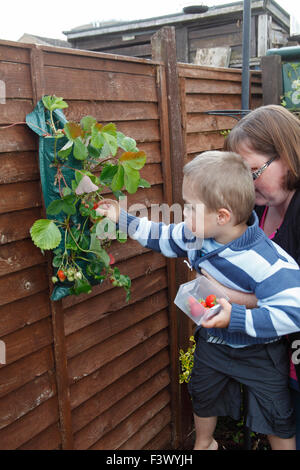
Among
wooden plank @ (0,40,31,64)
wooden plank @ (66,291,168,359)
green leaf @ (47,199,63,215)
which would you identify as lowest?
wooden plank @ (66,291,168,359)

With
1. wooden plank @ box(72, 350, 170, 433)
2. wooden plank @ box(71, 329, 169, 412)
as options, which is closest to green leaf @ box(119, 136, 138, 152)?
wooden plank @ box(71, 329, 169, 412)

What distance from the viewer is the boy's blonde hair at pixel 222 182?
1559 mm

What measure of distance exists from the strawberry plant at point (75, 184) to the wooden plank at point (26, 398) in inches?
14.9

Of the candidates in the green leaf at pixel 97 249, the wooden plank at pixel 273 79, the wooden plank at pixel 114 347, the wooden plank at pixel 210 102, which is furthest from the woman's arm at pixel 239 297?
the wooden plank at pixel 273 79

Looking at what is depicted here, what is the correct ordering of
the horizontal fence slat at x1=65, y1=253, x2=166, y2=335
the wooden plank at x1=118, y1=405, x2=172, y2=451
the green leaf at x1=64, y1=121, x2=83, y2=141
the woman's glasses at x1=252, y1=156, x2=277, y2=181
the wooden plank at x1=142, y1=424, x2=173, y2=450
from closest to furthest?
the green leaf at x1=64, y1=121, x2=83, y2=141 < the woman's glasses at x1=252, y1=156, x2=277, y2=181 < the horizontal fence slat at x1=65, y1=253, x2=166, y2=335 < the wooden plank at x1=118, y1=405, x2=172, y2=451 < the wooden plank at x1=142, y1=424, x2=173, y2=450

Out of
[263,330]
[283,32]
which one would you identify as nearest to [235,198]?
[263,330]

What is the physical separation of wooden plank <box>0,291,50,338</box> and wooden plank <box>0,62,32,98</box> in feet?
2.32

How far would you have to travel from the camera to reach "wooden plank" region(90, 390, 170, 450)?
2.22 meters

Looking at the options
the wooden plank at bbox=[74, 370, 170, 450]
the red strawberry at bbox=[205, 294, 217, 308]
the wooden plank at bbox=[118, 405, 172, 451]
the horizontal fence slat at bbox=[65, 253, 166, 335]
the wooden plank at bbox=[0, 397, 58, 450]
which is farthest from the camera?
the wooden plank at bbox=[118, 405, 172, 451]

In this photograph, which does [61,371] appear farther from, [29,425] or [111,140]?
[111,140]

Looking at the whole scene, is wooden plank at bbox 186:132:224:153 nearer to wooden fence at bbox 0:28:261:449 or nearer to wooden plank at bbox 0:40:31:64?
wooden fence at bbox 0:28:261:449

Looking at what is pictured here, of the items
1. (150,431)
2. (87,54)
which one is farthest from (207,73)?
(150,431)

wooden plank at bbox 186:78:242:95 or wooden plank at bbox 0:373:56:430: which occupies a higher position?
wooden plank at bbox 186:78:242:95
